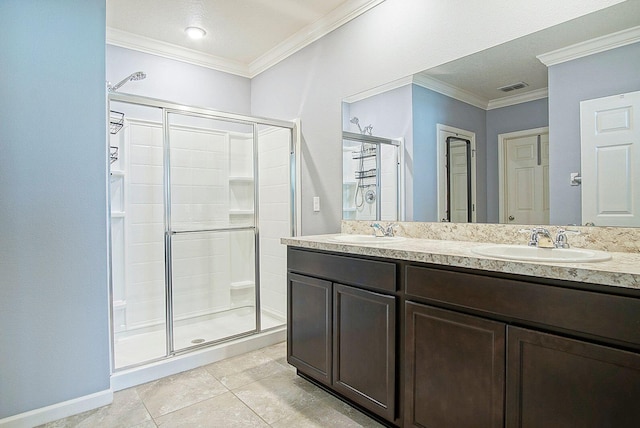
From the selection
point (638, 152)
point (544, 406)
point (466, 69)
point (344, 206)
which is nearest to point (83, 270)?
point (344, 206)

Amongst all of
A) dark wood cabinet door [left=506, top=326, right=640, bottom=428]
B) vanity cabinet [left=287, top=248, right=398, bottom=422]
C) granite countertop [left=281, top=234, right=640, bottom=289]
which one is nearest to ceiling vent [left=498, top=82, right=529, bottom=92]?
granite countertop [left=281, top=234, right=640, bottom=289]

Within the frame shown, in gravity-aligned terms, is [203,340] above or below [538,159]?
below

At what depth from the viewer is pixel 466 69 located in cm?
200

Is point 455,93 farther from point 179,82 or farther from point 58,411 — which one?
point 58,411

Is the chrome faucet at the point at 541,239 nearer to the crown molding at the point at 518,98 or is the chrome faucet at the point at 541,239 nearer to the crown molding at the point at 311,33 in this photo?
the crown molding at the point at 518,98

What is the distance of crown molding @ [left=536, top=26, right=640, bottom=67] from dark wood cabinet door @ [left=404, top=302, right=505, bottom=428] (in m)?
1.24

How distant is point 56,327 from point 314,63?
2506 mm

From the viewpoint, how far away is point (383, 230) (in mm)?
2385

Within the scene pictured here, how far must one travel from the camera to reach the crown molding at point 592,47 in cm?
146

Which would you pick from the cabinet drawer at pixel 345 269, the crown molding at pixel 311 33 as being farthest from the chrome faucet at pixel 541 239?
the crown molding at pixel 311 33

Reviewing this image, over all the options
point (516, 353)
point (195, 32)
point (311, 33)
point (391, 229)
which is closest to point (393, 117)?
point (391, 229)

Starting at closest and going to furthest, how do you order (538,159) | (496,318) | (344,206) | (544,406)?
(544,406), (496,318), (538,159), (344,206)

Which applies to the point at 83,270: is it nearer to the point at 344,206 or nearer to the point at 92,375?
the point at 92,375

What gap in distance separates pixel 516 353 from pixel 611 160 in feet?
3.05
